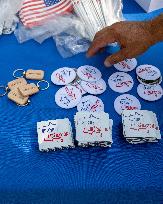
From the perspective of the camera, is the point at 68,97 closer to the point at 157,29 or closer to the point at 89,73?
the point at 89,73

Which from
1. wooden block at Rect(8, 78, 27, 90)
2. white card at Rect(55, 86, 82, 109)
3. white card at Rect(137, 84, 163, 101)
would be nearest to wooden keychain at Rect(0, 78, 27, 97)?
wooden block at Rect(8, 78, 27, 90)

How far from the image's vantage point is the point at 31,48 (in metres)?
1.06

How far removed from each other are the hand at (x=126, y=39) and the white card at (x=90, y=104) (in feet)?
0.42

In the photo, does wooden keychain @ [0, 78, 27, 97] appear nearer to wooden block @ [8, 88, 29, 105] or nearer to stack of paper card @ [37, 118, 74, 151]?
wooden block @ [8, 88, 29, 105]

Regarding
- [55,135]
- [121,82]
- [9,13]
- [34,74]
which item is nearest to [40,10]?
[9,13]

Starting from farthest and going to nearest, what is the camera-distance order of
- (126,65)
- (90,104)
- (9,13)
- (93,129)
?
1. (9,13)
2. (126,65)
3. (90,104)
4. (93,129)

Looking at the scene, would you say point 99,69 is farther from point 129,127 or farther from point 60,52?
point 129,127

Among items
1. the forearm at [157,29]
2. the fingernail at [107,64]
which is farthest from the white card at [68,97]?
the forearm at [157,29]

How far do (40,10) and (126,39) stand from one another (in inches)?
13.0

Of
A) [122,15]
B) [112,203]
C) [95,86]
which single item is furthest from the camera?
[122,15]

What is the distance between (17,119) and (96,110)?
8.2 inches

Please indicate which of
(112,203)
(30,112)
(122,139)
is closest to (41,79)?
(30,112)

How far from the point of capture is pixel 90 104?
0.92m

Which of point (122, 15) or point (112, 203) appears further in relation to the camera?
point (122, 15)
